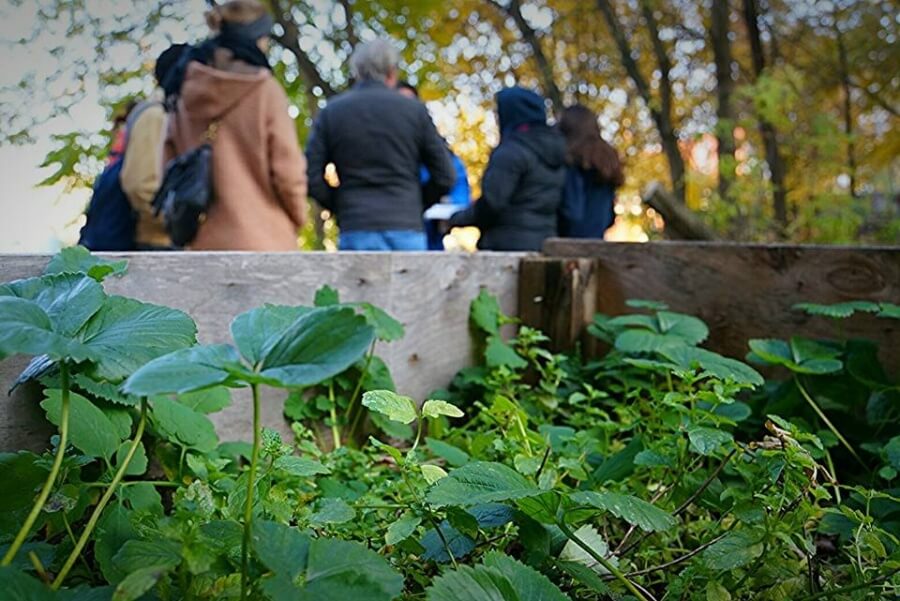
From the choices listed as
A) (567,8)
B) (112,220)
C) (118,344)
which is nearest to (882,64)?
(567,8)

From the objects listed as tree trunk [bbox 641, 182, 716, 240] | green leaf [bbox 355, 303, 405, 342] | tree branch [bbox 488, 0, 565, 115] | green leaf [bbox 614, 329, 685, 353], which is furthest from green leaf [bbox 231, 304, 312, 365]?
tree branch [bbox 488, 0, 565, 115]

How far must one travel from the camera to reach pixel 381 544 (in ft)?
3.53

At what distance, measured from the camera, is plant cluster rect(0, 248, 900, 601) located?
69cm

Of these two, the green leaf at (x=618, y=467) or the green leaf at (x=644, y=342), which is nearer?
the green leaf at (x=618, y=467)

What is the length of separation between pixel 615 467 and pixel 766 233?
22.3 ft

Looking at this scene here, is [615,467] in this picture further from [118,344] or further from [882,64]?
[882,64]

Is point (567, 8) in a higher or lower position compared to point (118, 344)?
higher

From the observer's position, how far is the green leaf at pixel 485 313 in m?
2.12

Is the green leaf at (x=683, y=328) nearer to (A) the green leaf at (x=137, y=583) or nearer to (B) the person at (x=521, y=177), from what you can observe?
(A) the green leaf at (x=137, y=583)

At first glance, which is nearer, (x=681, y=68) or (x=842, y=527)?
(x=842, y=527)

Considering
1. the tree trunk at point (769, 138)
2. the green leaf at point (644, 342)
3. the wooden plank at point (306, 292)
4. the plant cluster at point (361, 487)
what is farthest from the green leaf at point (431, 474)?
the tree trunk at point (769, 138)

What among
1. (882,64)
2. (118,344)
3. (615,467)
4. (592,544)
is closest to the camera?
(118,344)

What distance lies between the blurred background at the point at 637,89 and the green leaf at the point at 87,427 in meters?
0.89

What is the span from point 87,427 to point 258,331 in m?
0.40
